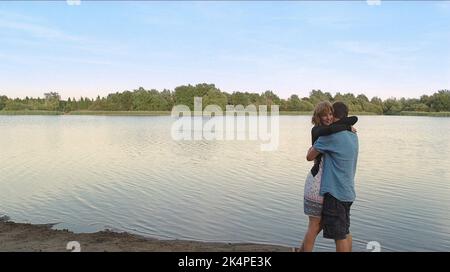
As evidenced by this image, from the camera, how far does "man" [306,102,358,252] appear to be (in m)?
4.68

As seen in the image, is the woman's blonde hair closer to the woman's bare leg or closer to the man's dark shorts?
the man's dark shorts

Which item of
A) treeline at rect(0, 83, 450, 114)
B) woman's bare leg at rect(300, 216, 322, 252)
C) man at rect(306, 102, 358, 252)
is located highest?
treeline at rect(0, 83, 450, 114)

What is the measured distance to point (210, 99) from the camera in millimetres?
93438

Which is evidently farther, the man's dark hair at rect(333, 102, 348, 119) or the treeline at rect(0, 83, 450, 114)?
the treeline at rect(0, 83, 450, 114)

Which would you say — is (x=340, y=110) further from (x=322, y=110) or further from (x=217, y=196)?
(x=217, y=196)

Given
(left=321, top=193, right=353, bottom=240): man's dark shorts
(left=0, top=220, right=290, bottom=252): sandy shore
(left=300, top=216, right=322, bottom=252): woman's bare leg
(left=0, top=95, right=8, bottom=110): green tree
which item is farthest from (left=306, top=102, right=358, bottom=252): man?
(left=0, top=95, right=8, bottom=110): green tree

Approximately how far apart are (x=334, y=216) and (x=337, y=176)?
1.38ft

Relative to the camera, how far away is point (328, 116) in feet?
15.6

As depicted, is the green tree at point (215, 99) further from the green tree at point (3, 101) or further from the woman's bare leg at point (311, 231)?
the woman's bare leg at point (311, 231)

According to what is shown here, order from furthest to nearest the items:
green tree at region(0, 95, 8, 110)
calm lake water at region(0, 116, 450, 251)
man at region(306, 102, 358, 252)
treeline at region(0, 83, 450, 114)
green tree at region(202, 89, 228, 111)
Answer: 1. green tree at region(0, 95, 8, 110)
2. treeline at region(0, 83, 450, 114)
3. green tree at region(202, 89, 228, 111)
4. calm lake water at region(0, 116, 450, 251)
5. man at region(306, 102, 358, 252)

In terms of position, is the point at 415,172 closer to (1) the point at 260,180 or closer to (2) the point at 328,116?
(1) the point at 260,180
